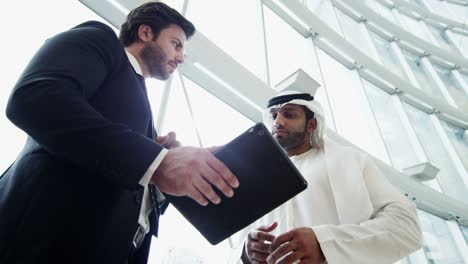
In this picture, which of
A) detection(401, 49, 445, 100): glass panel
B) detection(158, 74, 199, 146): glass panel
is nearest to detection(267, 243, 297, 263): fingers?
detection(158, 74, 199, 146): glass panel

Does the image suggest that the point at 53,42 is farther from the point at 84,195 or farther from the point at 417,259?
the point at 417,259

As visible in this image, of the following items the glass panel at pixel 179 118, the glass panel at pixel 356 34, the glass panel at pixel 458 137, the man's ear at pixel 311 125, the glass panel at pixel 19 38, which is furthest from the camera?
the glass panel at pixel 356 34

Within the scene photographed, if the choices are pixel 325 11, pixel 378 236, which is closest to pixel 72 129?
pixel 378 236

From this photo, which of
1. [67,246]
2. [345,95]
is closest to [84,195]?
[67,246]

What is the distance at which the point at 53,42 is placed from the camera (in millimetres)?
813

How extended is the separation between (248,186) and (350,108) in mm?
5603

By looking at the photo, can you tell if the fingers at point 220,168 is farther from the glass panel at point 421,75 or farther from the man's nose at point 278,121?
the glass panel at point 421,75

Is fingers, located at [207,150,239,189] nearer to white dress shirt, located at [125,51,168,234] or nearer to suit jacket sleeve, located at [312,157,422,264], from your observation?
white dress shirt, located at [125,51,168,234]

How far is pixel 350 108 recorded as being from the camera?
19.8 feet

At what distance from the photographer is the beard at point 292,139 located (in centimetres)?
202

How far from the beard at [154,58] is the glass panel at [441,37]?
1168 cm

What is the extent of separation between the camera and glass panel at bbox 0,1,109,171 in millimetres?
1761

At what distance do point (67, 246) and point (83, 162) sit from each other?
8.6 inches

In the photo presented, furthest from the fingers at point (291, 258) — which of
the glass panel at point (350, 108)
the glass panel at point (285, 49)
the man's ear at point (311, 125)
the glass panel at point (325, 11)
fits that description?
the glass panel at point (325, 11)
